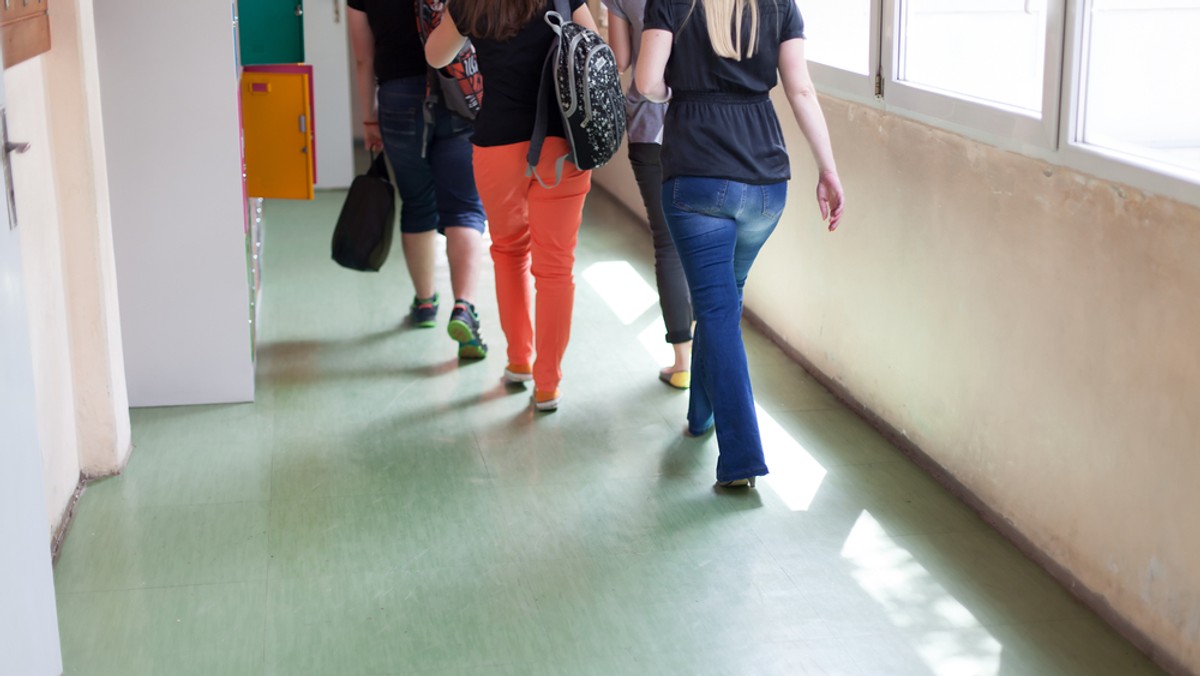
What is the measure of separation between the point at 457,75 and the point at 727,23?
50.9 inches

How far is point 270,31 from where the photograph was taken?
15.0 ft

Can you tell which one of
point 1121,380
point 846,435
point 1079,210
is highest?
point 1079,210

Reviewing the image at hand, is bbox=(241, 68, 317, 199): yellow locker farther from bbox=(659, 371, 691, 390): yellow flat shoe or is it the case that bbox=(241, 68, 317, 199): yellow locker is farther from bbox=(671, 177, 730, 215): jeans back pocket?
bbox=(671, 177, 730, 215): jeans back pocket

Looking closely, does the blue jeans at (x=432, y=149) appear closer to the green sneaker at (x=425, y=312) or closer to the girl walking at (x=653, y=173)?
the green sneaker at (x=425, y=312)

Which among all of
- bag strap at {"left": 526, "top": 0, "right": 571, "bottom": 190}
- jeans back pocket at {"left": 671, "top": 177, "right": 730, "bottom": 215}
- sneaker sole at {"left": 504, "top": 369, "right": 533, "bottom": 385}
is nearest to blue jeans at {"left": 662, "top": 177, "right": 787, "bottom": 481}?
jeans back pocket at {"left": 671, "top": 177, "right": 730, "bottom": 215}

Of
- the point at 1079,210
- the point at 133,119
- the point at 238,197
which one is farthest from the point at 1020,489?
the point at 133,119

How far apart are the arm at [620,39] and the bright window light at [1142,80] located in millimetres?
1261

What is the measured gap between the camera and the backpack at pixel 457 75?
4156mm

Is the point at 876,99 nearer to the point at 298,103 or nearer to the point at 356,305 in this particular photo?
the point at 298,103

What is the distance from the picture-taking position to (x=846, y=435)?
13.0 ft

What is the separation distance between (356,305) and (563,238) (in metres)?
1.78

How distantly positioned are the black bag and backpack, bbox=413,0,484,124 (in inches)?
26.5

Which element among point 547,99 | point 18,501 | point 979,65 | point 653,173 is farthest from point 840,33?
point 18,501

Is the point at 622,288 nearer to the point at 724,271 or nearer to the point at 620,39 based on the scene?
the point at 620,39
